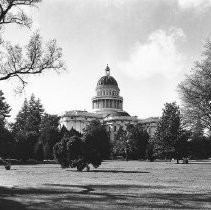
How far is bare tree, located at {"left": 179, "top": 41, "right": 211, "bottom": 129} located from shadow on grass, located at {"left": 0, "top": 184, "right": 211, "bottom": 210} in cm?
2596


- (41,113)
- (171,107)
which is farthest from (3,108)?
(171,107)

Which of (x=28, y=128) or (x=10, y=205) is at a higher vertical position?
(x=28, y=128)

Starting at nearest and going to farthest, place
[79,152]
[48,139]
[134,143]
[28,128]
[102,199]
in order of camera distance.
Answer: [102,199]
[79,152]
[48,139]
[28,128]
[134,143]

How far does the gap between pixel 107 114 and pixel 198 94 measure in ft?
471

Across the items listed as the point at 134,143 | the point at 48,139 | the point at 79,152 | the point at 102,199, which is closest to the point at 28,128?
the point at 48,139

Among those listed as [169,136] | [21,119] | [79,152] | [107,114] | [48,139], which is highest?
[107,114]

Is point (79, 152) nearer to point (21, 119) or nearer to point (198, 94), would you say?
point (198, 94)

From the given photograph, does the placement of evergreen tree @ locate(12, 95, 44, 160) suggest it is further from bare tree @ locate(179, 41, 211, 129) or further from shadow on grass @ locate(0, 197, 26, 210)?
shadow on grass @ locate(0, 197, 26, 210)

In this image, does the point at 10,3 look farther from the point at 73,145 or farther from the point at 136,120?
the point at 136,120

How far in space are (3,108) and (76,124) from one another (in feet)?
280

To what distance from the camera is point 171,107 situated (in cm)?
7700

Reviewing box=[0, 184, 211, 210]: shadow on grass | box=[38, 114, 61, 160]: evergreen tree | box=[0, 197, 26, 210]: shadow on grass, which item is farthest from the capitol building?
box=[0, 197, 26, 210]: shadow on grass

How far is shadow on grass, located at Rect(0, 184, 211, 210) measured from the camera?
13.6 m

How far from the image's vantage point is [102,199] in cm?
1538
